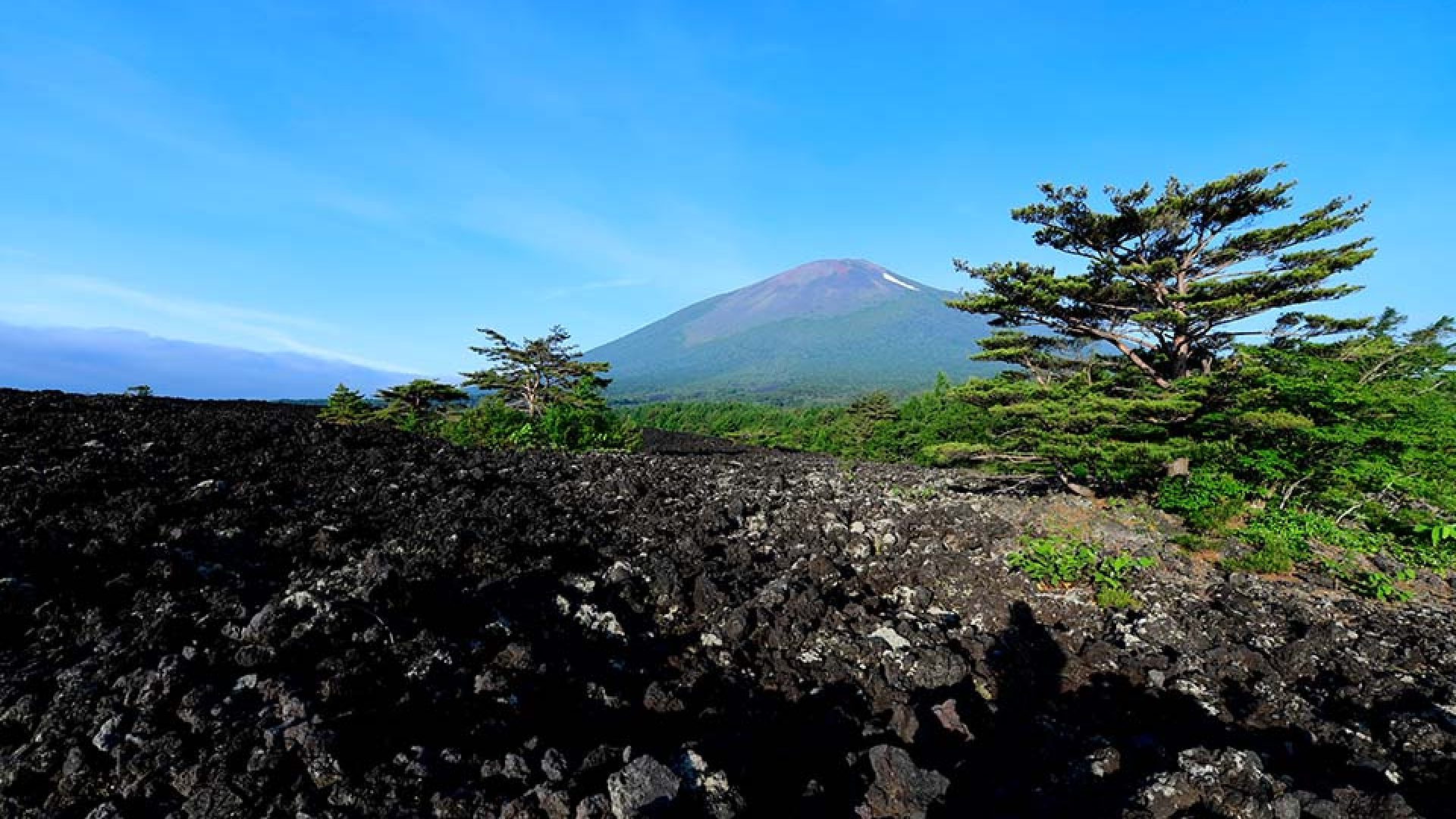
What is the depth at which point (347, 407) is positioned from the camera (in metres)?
19.0

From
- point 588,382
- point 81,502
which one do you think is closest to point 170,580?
point 81,502

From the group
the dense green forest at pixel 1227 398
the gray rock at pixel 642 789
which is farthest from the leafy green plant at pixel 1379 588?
the gray rock at pixel 642 789

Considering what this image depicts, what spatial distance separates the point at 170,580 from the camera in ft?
11.8

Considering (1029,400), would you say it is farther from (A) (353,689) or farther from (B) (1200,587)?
(A) (353,689)

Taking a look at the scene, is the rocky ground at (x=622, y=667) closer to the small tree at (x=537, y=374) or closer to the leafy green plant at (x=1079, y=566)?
the leafy green plant at (x=1079, y=566)

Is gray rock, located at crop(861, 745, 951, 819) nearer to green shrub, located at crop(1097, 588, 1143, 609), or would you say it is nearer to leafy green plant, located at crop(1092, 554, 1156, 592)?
green shrub, located at crop(1097, 588, 1143, 609)

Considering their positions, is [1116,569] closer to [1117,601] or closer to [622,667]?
[1117,601]

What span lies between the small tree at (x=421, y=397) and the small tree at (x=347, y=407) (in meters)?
0.75

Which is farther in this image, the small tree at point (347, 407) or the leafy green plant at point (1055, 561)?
the small tree at point (347, 407)

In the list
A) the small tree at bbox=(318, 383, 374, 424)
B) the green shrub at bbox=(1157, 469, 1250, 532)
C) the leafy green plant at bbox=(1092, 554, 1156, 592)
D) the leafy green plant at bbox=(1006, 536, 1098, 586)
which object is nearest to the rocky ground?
the leafy green plant at bbox=(1092, 554, 1156, 592)

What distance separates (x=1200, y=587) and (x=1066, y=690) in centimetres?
254

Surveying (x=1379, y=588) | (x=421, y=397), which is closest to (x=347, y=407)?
(x=421, y=397)

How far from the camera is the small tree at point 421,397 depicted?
2073cm

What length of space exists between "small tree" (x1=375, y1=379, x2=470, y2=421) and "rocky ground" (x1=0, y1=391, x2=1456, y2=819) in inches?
576
